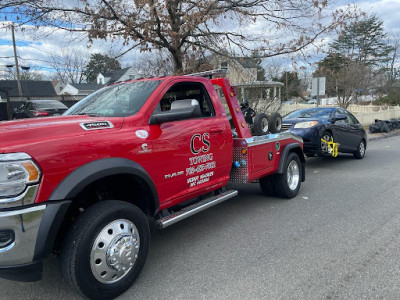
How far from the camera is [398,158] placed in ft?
32.2

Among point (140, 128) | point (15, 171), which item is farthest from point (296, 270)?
point (15, 171)

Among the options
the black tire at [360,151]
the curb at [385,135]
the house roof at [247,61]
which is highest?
the house roof at [247,61]

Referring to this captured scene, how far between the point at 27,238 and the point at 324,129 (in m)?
7.56

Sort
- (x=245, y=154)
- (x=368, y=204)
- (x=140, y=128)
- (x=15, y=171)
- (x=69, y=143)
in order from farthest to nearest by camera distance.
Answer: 1. (x=368, y=204)
2. (x=245, y=154)
3. (x=140, y=128)
4. (x=69, y=143)
5. (x=15, y=171)

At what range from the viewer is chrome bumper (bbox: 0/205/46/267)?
226cm

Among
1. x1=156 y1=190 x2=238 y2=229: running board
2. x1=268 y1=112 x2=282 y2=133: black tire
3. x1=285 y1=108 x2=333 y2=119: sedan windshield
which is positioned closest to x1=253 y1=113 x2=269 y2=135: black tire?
x1=268 y1=112 x2=282 y2=133: black tire

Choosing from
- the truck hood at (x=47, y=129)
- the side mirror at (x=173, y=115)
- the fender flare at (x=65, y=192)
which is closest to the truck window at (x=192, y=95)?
the side mirror at (x=173, y=115)

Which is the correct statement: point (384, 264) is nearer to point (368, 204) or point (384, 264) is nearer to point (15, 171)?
point (368, 204)

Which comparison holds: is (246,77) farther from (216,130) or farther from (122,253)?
(122,253)

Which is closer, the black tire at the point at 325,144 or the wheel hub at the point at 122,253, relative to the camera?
the wheel hub at the point at 122,253

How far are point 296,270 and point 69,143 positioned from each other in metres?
2.49

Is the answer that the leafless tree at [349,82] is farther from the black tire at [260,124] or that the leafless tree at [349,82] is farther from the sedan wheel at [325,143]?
the black tire at [260,124]

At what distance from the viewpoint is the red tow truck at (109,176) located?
2.33 metres

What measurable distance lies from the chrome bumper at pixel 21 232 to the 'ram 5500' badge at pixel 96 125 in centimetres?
81
